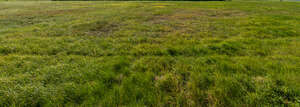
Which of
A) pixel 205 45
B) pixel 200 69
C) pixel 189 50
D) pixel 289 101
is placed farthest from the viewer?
pixel 205 45

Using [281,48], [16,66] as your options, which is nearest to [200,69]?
[281,48]

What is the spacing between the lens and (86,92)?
2.12m

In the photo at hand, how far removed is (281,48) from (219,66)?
9.40ft

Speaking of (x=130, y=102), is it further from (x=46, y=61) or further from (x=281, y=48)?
(x=281, y=48)

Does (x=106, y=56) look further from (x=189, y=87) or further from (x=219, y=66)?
(x=219, y=66)

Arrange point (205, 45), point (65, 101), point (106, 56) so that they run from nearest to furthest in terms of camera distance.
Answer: point (65, 101) → point (106, 56) → point (205, 45)

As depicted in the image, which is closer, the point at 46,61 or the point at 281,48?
the point at 46,61

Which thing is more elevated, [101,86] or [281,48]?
[281,48]

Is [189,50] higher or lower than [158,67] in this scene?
higher

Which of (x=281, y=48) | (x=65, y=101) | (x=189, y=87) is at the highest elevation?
(x=281, y=48)

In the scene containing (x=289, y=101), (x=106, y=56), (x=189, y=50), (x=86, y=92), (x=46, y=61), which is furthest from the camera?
(x=189, y=50)

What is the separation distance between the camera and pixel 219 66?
2.91 m

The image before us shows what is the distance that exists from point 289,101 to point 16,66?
5908mm

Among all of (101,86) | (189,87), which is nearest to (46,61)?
(101,86)
